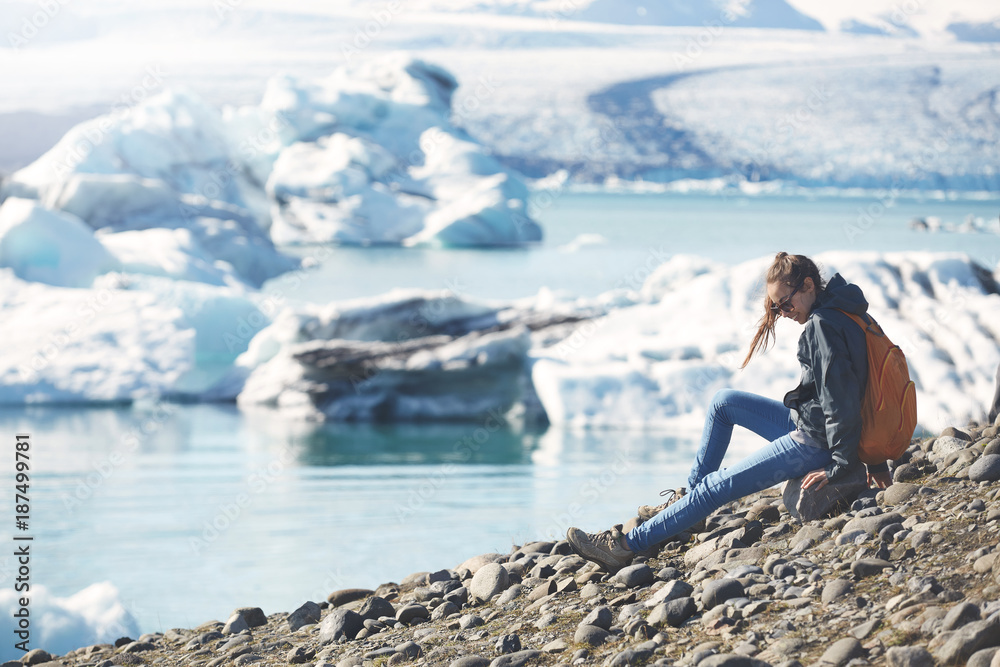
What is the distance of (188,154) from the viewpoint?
27.5 metres

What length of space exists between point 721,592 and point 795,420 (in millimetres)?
693

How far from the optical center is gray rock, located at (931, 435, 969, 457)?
3935 millimetres

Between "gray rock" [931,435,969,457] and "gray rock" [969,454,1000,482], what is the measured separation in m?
0.47

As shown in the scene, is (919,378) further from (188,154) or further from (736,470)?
(188,154)

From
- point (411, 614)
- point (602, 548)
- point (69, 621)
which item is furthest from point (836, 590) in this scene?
point (69, 621)

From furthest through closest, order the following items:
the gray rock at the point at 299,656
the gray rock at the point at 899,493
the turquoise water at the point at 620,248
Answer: the turquoise water at the point at 620,248
the gray rock at the point at 299,656
the gray rock at the point at 899,493

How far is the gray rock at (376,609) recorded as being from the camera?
12.3ft

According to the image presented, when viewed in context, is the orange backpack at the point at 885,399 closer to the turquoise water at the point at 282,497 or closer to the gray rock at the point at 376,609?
the gray rock at the point at 376,609

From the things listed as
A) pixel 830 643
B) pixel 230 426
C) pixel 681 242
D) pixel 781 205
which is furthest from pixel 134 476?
pixel 781 205
